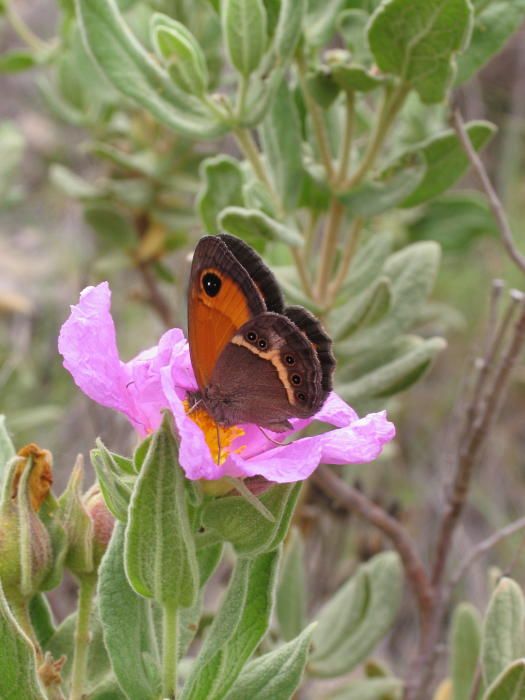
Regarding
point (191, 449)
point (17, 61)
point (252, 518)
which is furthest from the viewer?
point (17, 61)

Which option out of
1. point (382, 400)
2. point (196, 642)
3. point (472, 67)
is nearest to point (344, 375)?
point (382, 400)

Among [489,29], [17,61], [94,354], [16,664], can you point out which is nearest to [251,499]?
[94,354]

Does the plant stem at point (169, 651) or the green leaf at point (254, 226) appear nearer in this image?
the plant stem at point (169, 651)

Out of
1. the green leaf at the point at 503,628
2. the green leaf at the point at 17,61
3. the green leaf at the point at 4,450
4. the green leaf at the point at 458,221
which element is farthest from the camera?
the green leaf at the point at 17,61

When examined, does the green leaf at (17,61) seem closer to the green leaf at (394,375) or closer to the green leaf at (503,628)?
the green leaf at (394,375)

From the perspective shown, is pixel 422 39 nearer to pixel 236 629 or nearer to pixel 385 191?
pixel 385 191

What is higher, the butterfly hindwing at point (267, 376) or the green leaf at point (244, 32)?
the green leaf at point (244, 32)

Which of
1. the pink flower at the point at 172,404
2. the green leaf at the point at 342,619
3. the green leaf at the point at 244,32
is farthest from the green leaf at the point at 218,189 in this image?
the green leaf at the point at 342,619
